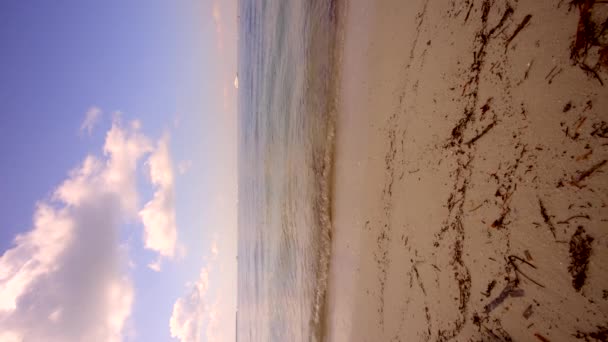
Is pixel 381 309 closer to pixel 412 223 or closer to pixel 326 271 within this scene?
pixel 412 223

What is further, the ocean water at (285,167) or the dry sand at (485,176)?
the ocean water at (285,167)

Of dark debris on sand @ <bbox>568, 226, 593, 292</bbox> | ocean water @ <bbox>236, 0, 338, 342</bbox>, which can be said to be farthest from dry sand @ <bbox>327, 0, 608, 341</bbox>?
ocean water @ <bbox>236, 0, 338, 342</bbox>

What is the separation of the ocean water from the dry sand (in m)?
0.74

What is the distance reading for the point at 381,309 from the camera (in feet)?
5.14

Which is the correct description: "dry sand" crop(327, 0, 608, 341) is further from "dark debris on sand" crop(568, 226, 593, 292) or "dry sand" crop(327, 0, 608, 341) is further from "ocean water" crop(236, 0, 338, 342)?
"ocean water" crop(236, 0, 338, 342)

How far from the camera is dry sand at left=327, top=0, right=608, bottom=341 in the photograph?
721 millimetres

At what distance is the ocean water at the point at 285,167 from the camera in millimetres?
2521

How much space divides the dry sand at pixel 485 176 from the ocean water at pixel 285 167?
74cm

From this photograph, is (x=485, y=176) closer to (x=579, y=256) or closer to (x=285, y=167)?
(x=579, y=256)

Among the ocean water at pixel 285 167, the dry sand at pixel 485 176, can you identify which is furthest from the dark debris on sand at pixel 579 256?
the ocean water at pixel 285 167

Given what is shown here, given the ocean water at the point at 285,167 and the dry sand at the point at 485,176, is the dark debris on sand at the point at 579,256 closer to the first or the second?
the dry sand at the point at 485,176

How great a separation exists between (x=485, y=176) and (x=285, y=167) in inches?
102

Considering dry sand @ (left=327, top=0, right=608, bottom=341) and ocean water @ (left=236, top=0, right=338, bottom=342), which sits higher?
ocean water @ (left=236, top=0, right=338, bottom=342)

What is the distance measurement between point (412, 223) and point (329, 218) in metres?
1.03
